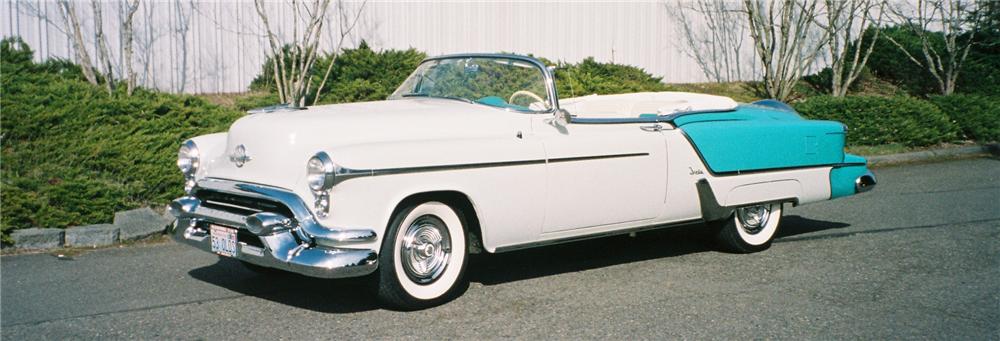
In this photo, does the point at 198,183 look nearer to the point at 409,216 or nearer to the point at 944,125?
the point at 409,216

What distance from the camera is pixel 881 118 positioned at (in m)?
13.7

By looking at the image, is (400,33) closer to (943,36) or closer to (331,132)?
(331,132)

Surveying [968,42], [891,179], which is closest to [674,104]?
[891,179]

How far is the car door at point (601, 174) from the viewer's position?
5875 mm

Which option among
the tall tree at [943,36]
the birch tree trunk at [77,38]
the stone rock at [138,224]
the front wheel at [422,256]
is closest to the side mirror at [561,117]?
Answer: the front wheel at [422,256]

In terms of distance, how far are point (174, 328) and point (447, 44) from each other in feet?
30.6

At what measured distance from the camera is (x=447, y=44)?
13.9 m

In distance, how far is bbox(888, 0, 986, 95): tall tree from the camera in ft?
53.2

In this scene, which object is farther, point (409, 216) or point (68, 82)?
point (68, 82)

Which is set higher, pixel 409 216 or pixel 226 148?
pixel 226 148

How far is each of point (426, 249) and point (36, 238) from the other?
366 centimetres

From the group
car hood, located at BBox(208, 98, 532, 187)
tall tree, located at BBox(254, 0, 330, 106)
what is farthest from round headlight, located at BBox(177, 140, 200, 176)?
tall tree, located at BBox(254, 0, 330, 106)

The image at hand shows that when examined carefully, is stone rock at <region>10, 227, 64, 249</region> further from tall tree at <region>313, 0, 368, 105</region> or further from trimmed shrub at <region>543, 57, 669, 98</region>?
trimmed shrub at <region>543, 57, 669, 98</region>

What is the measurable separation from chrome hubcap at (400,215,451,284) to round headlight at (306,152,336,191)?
0.62 meters
